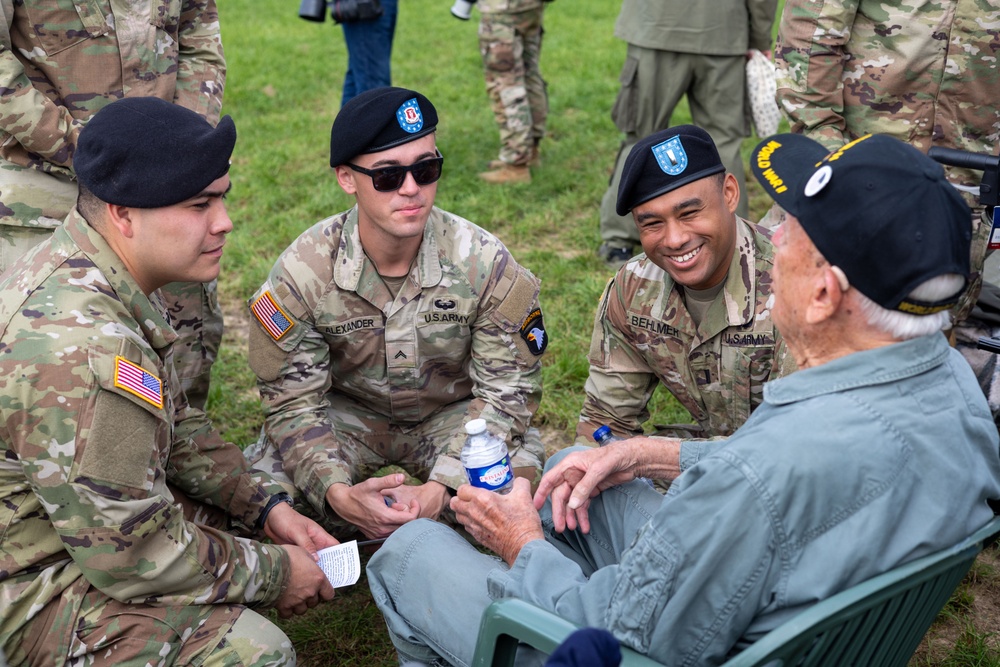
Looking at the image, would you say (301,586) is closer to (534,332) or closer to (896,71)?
(534,332)

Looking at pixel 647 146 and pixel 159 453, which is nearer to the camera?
pixel 159 453

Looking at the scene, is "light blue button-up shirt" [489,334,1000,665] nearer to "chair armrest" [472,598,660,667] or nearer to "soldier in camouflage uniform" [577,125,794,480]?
"chair armrest" [472,598,660,667]

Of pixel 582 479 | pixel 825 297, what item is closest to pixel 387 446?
pixel 582 479

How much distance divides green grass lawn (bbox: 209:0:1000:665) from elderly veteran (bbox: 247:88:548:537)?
1.85 ft

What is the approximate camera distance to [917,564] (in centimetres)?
175

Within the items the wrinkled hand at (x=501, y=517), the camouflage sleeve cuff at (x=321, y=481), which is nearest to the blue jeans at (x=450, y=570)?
the wrinkled hand at (x=501, y=517)

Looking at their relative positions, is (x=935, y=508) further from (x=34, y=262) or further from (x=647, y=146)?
(x=34, y=262)

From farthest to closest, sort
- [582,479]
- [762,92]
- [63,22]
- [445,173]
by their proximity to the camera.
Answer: [445,173]
[762,92]
[63,22]
[582,479]

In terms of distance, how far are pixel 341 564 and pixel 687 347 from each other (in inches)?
50.5

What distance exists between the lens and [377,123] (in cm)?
340

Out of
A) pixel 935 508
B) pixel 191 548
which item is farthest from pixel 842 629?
pixel 191 548

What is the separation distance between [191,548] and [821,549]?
61.3 inches

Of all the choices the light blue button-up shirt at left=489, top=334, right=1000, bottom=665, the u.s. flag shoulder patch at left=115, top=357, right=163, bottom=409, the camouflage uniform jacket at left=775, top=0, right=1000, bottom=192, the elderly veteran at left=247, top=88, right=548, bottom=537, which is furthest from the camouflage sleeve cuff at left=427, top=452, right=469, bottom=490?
the camouflage uniform jacket at left=775, top=0, right=1000, bottom=192

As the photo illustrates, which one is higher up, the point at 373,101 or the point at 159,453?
the point at 373,101
